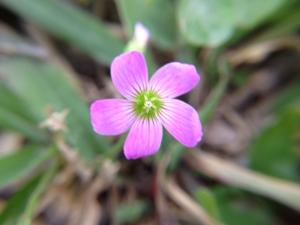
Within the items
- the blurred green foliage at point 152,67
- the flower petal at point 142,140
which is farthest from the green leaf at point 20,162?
the flower petal at point 142,140

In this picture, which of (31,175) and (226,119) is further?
(226,119)

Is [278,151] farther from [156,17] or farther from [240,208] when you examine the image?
[156,17]

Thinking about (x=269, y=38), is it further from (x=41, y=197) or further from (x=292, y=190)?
(x=41, y=197)

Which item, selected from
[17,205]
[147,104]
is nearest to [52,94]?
[17,205]

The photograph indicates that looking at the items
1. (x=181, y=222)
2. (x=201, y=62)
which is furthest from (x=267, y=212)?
(x=201, y=62)

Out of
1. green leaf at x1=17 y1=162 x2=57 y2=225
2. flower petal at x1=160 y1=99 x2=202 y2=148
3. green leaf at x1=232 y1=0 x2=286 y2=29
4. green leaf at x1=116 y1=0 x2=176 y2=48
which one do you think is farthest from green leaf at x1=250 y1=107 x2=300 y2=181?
green leaf at x1=17 y1=162 x2=57 y2=225

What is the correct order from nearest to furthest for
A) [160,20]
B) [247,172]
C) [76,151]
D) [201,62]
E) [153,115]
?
[153,115] → [76,151] → [247,172] → [160,20] → [201,62]

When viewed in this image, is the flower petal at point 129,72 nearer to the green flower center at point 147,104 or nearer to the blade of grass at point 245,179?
the green flower center at point 147,104
